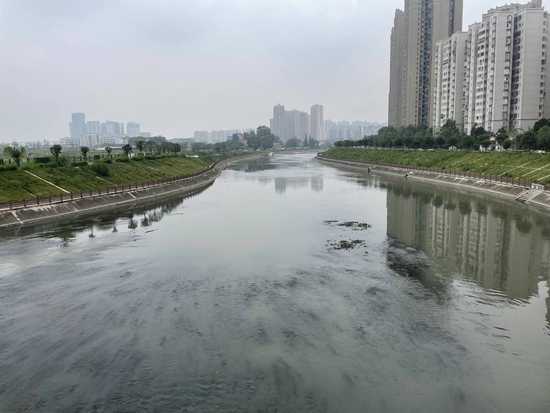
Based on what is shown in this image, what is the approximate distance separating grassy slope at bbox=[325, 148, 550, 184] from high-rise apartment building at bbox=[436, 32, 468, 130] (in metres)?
18.6

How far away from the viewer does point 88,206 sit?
3844 cm

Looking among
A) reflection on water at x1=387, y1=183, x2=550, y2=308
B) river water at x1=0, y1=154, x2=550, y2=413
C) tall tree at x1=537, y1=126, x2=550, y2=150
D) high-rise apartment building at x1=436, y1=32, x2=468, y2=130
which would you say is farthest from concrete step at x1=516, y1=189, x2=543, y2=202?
high-rise apartment building at x1=436, y1=32, x2=468, y2=130

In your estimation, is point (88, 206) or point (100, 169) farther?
point (100, 169)

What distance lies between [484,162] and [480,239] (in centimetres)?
Result: 3887

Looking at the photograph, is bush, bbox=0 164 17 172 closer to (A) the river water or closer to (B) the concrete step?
(A) the river water

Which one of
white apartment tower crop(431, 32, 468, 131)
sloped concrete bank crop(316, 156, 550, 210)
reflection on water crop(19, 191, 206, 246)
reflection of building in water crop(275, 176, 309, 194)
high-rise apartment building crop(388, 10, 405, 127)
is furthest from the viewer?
high-rise apartment building crop(388, 10, 405, 127)

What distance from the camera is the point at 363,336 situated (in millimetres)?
14195

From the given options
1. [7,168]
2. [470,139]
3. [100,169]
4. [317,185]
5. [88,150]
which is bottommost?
[317,185]

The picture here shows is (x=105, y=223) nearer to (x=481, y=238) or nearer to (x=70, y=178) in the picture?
(x=70, y=178)

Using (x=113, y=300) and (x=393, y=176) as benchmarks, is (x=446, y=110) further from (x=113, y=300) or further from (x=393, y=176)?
(x=113, y=300)

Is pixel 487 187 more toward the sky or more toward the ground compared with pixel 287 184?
more toward the sky

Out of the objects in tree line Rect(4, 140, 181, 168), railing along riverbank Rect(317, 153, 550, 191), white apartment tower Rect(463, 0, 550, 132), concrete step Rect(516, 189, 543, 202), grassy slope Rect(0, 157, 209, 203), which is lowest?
concrete step Rect(516, 189, 543, 202)

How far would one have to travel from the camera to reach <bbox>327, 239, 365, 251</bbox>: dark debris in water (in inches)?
1024

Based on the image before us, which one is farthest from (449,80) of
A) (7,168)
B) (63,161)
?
(7,168)
